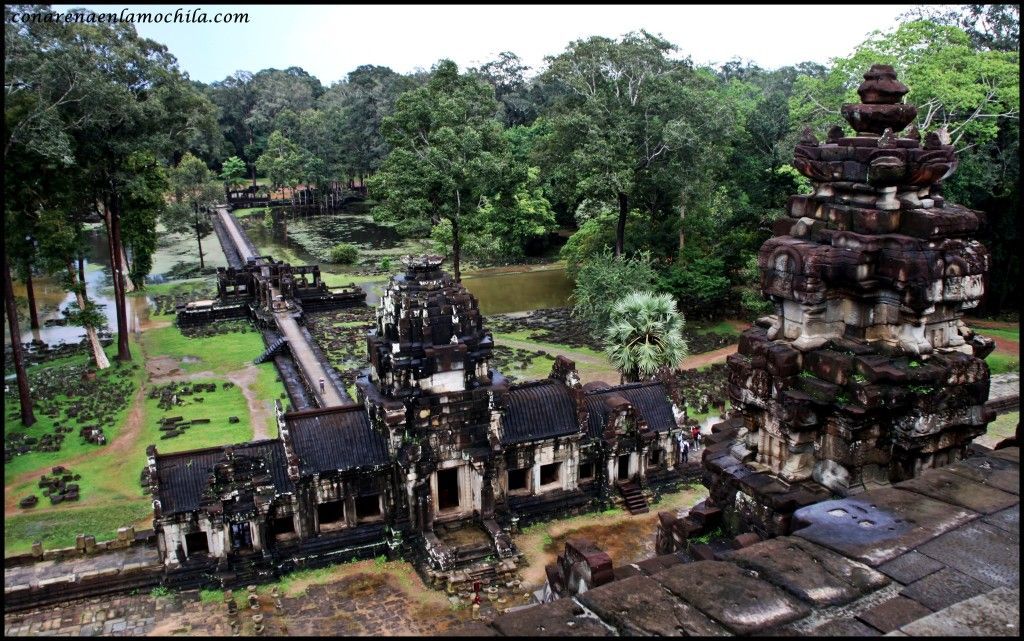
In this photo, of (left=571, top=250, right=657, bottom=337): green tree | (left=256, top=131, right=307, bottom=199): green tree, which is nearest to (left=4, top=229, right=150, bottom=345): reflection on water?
(left=571, top=250, right=657, bottom=337): green tree

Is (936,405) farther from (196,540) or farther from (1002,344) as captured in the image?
(1002,344)

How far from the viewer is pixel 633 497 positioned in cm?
2538

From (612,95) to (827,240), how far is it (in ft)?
118

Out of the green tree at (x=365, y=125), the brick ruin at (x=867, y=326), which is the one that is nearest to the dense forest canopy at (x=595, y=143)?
the brick ruin at (x=867, y=326)

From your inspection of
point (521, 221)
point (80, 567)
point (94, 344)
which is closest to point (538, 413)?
point (80, 567)

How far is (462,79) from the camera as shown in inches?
1925

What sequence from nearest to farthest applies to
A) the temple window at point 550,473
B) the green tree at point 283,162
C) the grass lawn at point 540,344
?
1. the temple window at point 550,473
2. the grass lawn at point 540,344
3. the green tree at point 283,162

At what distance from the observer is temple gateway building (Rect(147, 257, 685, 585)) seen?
69.9ft

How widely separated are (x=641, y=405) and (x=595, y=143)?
21.2 meters

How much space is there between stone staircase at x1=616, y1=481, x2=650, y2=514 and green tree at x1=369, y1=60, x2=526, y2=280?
22390 mm

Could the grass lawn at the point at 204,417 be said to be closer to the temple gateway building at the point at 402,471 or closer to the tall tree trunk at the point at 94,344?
the tall tree trunk at the point at 94,344

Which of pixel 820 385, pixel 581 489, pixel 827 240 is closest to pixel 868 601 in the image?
pixel 820 385

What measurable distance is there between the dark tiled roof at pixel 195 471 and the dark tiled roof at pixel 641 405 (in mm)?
9258

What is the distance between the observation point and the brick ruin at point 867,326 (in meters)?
11.1
